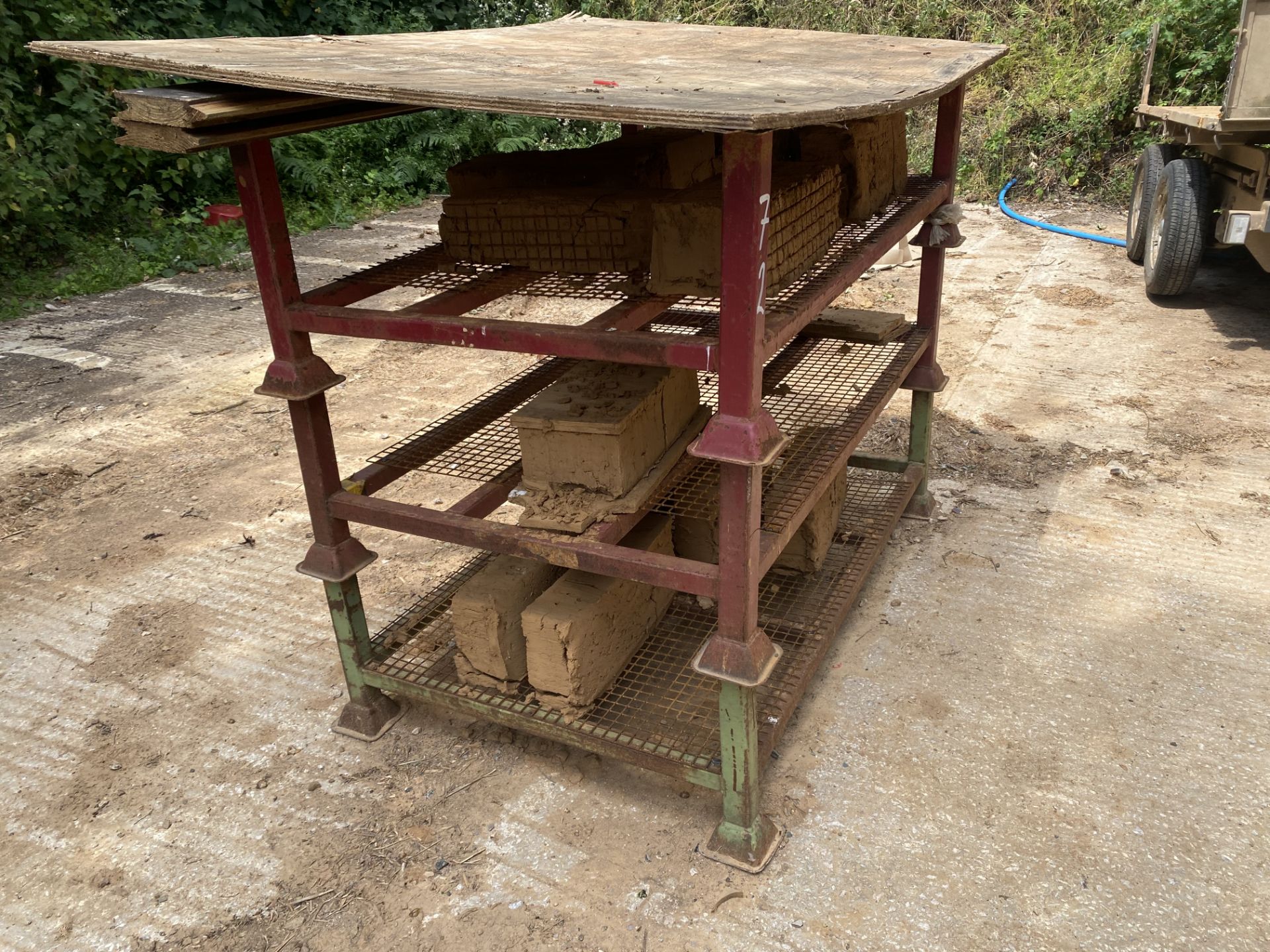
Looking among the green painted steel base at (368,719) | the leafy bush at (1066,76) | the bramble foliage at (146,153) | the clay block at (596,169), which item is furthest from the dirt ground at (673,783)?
the leafy bush at (1066,76)

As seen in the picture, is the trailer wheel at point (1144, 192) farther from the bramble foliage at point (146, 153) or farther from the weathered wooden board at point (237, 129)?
the weathered wooden board at point (237, 129)

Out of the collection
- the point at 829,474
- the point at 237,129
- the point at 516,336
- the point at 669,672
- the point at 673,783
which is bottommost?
the point at 673,783

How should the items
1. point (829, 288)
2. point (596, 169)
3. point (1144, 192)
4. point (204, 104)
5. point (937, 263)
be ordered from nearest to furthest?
1. point (204, 104)
2. point (829, 288)
3. point (596, 169)
4. point (937, 263)
5. point (1144, 192)

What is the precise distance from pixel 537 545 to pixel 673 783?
32.9 inches

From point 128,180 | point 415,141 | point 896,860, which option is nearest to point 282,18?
point 415,141

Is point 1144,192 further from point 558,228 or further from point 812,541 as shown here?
point 558,228

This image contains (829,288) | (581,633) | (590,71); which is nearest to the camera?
(590,71)

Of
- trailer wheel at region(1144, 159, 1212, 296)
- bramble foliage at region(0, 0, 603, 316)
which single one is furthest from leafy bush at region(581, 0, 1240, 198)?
bramble foliage at region(0, 0, 603, 316)

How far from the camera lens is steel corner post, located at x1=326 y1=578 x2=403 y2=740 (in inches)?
108

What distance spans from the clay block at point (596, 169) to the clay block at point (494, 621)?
3.67ft

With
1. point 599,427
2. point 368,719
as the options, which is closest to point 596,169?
point 599,427

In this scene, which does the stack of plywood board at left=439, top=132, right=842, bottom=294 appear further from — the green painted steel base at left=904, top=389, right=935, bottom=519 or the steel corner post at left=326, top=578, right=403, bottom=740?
the green painted steel base at left=904, top=389, right=935, bottom=519

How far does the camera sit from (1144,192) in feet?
22.5

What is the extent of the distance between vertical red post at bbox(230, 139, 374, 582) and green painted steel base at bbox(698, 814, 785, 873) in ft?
4.07
